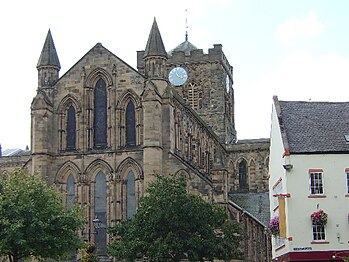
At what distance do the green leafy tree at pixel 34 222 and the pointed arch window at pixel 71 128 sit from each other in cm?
1213

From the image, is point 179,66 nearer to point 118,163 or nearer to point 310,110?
point 118,163

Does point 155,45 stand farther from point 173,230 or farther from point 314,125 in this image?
point 314,125

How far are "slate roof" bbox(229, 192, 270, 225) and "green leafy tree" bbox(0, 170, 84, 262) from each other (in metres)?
28.4

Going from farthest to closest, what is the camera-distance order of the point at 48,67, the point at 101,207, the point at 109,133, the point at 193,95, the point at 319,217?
1. the point at 193,95
2. the point at 48,67
3. the point at 109,133
4. the point at 101,207
5. the point at 319,217

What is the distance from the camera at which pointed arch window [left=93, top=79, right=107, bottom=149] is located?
5519cm

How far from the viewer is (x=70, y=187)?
54969 mm

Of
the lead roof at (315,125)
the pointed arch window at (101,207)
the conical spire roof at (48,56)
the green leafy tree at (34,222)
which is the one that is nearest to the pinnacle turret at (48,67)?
the conical spire roof at (48,56)

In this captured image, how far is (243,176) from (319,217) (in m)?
42.6

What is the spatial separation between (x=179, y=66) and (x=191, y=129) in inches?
973

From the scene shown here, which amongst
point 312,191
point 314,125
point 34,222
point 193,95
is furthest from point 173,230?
point 193,95

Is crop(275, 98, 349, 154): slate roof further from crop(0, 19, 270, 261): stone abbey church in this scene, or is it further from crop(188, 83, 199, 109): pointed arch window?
crop(188, 83, 199, 109): pointed arch window

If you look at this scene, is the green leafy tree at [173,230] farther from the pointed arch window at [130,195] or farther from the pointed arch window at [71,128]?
the pointed arch window at [71,128]

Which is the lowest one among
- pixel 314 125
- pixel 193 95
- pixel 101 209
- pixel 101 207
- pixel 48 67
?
pixel 101 209

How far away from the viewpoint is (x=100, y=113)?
55.7 meters
